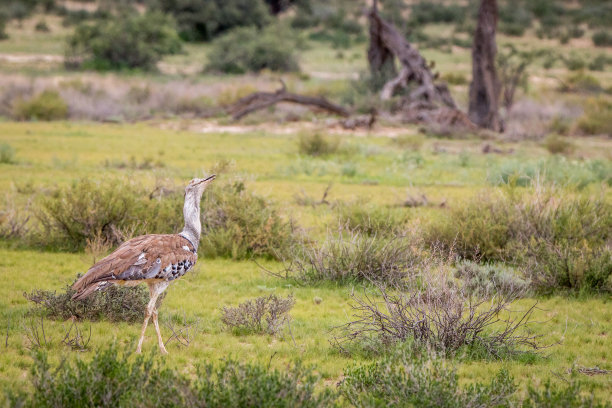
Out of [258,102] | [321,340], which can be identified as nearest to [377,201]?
[321,340]

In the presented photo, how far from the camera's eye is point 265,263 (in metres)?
12.0

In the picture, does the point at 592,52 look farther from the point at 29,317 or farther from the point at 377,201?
the point at 29,317

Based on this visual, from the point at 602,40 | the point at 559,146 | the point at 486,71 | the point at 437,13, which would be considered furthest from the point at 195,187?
the point at 437,13

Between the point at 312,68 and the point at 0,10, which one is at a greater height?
the point at 0,10

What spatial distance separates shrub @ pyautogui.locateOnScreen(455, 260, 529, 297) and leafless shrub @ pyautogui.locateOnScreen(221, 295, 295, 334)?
247 centimetres

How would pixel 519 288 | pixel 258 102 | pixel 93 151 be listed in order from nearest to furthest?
pixel 519 288 → pixel 93 151 → pixel 258 102

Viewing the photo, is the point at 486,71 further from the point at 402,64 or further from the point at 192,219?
the point at 192,219

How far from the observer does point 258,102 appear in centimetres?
2992

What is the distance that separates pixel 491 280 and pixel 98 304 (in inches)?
203

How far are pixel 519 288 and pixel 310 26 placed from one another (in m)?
57.8

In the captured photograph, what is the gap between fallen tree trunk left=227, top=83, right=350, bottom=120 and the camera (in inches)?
1161

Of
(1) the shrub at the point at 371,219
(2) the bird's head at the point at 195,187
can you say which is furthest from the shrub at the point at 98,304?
(1) the shrub at the point at 371,219

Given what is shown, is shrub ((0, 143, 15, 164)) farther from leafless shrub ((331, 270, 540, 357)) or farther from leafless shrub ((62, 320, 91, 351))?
leafless shrub ((331, 270, 540, 357))

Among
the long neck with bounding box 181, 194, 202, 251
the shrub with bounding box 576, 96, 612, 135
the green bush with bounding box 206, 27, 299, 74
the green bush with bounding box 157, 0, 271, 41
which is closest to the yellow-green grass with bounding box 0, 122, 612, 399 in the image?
the long neck with bounding box 181, 194, 202, 251
